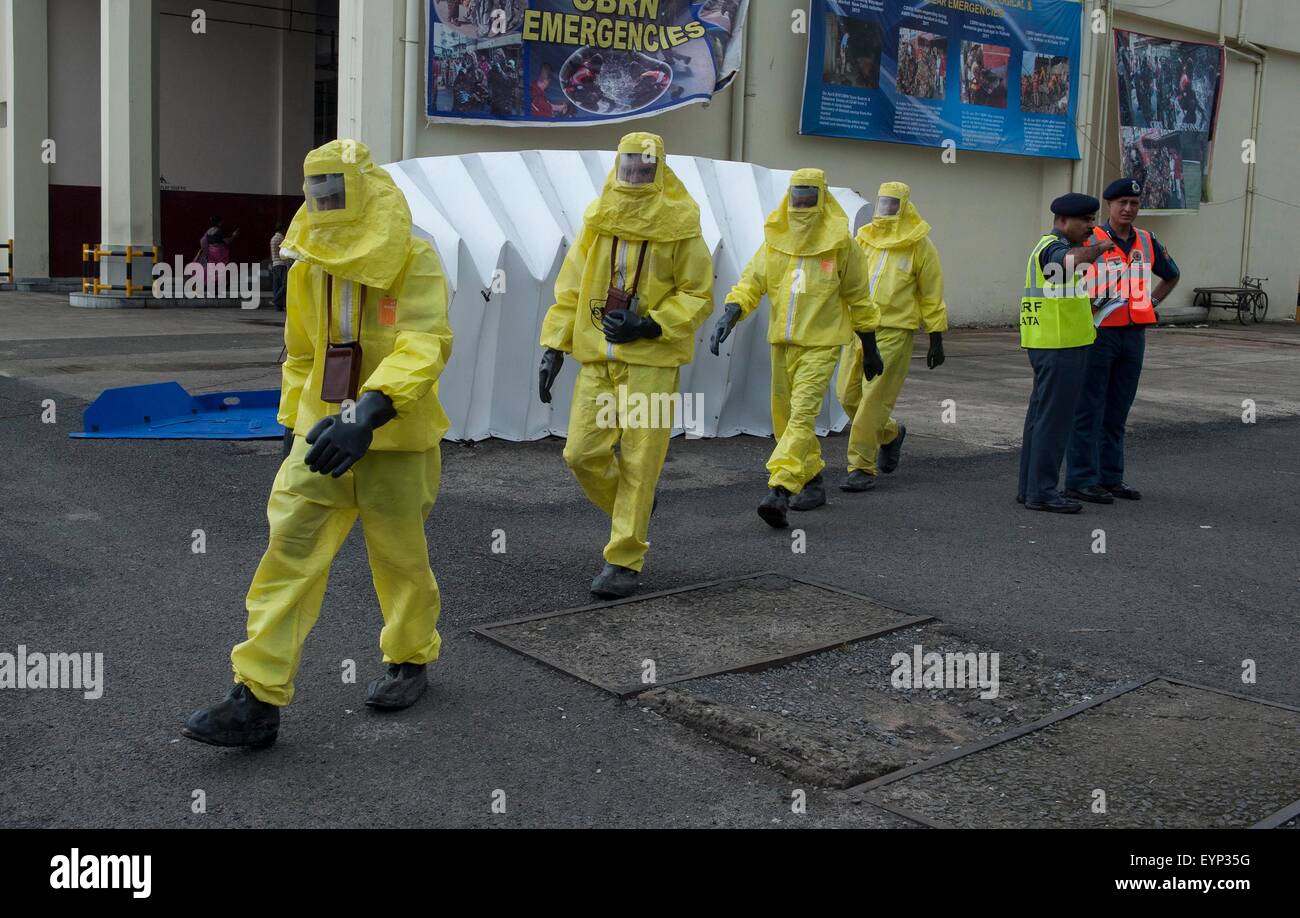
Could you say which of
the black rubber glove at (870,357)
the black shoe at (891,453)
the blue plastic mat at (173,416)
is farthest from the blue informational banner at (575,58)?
the black rubber glove at (870,357)

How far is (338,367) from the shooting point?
4.31 meters

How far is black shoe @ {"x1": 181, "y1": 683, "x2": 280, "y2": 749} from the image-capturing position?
161 inches

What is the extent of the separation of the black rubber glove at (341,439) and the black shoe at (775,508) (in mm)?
3702

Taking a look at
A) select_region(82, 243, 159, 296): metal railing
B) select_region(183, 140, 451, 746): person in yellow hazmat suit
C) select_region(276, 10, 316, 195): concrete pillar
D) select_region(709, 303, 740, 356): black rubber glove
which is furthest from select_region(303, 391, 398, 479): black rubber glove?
select_region(276, 10, 316, 195): concrete pillar

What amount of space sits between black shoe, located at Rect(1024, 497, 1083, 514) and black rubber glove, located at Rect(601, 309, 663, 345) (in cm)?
332

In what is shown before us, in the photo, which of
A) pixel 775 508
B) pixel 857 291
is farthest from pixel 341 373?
pixel 857 291

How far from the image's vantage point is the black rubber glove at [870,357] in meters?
7.88

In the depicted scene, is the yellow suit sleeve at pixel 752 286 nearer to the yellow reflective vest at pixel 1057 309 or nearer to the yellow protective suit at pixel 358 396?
the yellow reflective vest at pixel 1057 309

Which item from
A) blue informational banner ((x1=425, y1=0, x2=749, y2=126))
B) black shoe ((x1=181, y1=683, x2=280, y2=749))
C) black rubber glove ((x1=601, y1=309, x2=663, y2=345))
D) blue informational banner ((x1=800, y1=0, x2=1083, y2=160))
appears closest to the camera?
black shoe ((x1=181, y1=683, x2=280, y2=749))

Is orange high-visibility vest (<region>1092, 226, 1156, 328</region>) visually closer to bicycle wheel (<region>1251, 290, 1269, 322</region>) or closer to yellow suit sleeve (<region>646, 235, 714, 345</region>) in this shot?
yellow suit sleeve (<region>646, 235, 714, 345</region>)

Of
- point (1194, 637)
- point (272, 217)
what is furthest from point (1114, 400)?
point (272, 217)
